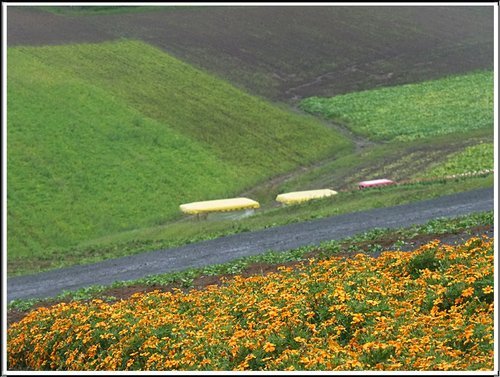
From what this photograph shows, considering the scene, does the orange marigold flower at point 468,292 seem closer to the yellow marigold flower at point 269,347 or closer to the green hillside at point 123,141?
the yellow marigold flower at point 269,347

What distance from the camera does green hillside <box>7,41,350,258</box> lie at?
192ft

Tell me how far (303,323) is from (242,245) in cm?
1606

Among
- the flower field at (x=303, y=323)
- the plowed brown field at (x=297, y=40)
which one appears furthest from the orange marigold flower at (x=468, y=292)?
the plowed brown field at (x=297, y=40)

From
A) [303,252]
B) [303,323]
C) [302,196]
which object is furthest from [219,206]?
[303,323]

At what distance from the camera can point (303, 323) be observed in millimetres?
19781

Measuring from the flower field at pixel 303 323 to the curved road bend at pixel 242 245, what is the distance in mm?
8628

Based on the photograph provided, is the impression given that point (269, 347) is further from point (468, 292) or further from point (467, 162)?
point (467, 162)

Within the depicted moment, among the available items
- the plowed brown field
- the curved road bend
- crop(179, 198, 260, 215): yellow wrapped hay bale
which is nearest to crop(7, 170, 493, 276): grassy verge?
crop(179, 198, 260, 215): yellow wrapped hay bale

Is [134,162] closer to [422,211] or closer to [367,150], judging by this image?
[367,150]

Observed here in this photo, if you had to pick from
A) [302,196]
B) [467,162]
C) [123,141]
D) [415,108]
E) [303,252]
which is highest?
[415,108]

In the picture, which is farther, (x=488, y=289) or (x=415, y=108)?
(x=415, y=108)

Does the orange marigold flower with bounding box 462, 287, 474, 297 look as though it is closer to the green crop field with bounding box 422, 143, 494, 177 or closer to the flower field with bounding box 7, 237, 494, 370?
the flower field with bounding box 7, 237, 494, 370

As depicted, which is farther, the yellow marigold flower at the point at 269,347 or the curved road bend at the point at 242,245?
the curved road bend at the point at 242,245

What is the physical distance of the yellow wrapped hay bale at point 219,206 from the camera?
2151 inches
